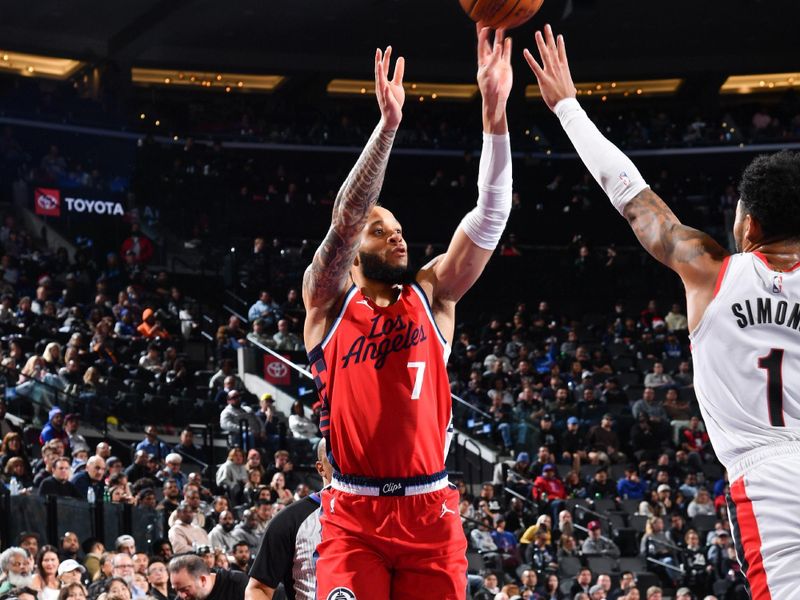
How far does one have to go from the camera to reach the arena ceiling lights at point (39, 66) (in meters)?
32.3

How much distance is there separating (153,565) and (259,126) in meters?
23.7

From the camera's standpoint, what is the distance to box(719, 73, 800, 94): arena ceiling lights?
35625mm

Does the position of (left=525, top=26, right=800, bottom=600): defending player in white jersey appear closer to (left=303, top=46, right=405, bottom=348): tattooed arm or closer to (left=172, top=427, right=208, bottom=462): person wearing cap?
(left=303, top=46, right=405, bottom=348): tattooed arm

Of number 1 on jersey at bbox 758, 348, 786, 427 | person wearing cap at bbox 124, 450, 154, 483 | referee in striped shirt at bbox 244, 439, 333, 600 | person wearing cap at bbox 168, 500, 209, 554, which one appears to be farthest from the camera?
person wearing cap at bbox 124, 450, 154, 483

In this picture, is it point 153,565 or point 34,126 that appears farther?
point 34,126

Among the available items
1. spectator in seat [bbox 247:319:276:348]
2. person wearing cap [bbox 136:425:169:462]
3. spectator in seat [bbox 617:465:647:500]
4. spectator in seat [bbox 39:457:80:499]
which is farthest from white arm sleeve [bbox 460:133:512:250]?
spectator in seat [bbox 247:319:276:348]

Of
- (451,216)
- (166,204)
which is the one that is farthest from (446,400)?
(451,216)

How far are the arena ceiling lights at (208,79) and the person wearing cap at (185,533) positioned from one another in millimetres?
22623

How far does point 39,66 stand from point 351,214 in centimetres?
3014

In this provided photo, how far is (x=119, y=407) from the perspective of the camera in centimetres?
1722

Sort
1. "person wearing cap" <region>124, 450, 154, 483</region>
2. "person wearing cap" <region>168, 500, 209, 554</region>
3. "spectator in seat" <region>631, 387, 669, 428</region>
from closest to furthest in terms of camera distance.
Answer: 1. "person wearing cap" <region>168, 500, 209, 554</region>
2. "person wearing cap" <region>124, 450, 154, 483</region>
3. "spectator in seat" <region>631, 387, 669, 428</region>

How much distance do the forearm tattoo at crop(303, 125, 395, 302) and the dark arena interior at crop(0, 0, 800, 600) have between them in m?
0.54

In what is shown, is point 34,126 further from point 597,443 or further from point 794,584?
point 794,584

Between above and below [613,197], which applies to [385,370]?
below
